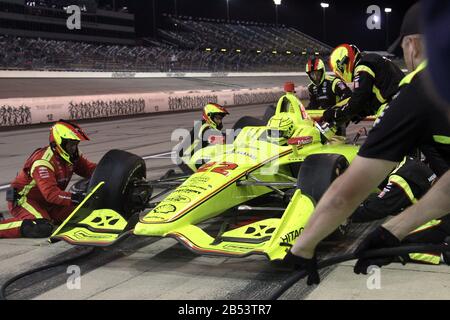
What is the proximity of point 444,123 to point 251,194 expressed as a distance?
8.23 ft

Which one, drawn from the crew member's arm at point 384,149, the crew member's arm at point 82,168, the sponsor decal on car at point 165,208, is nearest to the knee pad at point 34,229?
the crew member's arm at point 82,168

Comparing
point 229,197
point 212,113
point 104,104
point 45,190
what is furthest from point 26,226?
point 104,104

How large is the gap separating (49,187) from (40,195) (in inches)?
12.6

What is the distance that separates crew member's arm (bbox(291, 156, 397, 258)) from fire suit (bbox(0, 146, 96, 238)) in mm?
3033

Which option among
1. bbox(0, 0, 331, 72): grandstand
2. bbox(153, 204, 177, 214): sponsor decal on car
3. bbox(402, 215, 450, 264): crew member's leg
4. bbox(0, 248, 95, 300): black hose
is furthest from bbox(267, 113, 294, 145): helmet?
bbox(0, 0, 331, 72): grandstand

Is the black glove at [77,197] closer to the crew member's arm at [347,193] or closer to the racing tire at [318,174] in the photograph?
the racing tire at [318,174]

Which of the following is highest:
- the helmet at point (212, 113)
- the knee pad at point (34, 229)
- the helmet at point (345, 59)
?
the helmet at point (345, 59)

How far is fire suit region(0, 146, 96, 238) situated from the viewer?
4.79 meters

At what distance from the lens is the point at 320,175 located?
3996 mm

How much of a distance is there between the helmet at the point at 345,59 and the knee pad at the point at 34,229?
3272 mm

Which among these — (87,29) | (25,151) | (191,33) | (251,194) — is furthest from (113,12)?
(251,194)

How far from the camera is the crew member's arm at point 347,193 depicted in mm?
2229

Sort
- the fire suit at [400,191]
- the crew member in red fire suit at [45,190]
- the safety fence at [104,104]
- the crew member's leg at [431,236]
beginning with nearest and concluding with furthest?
the crew member's leg at [431,236]
the fire suit at [400,191]
the crew member in red fire suit at [45,190]
the safety fence at [104,104]

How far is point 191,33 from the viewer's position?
40562 mm
